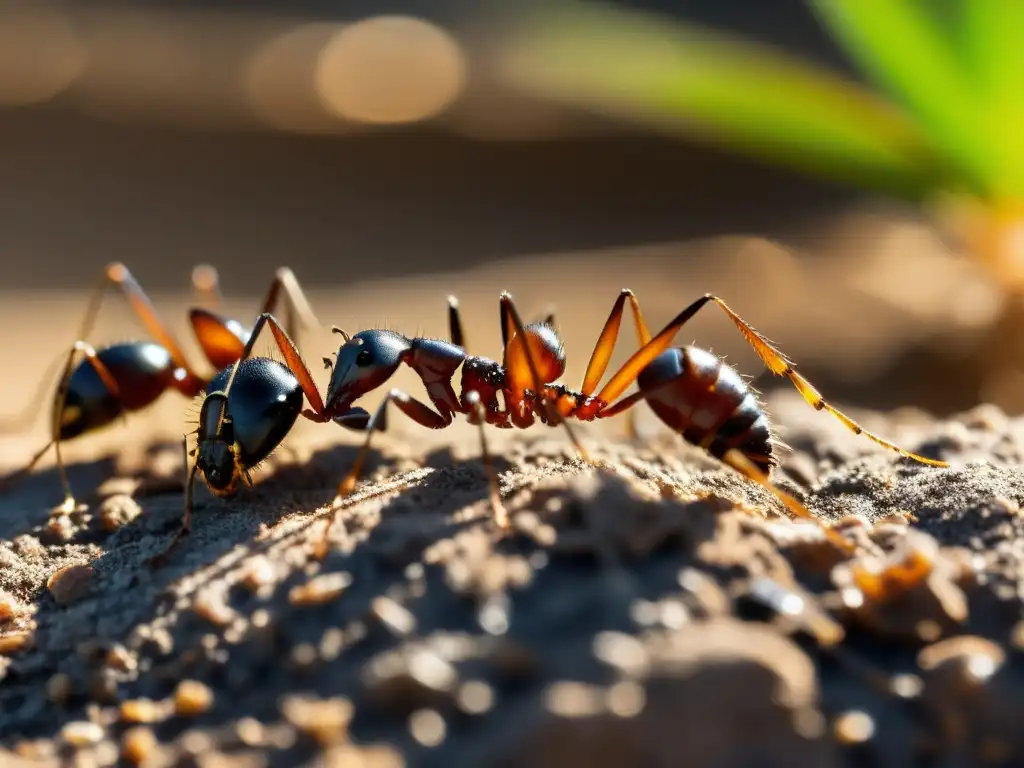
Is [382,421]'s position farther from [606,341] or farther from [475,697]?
[475,697]

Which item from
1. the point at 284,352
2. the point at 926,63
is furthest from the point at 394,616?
the point at 926,63

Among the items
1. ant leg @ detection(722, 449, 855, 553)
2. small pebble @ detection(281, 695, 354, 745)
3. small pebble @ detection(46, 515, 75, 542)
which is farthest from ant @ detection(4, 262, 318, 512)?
small pebble @ detection(281, 695, 354, 745)

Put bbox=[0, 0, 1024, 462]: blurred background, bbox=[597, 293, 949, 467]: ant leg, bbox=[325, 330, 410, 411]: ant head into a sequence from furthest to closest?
bbox=[0, 0, 1024, 462]: blurred background → bbox=[325, 330, 410, 411]: ant head → bbox=[597, 293, 949, 467]: ant leg

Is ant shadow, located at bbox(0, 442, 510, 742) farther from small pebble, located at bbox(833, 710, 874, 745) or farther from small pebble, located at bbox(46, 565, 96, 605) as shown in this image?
small pebble, located at bbox(833, 710, 874, 745)

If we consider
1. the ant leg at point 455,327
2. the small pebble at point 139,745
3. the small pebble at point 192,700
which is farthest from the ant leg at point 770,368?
the small pebble at point 139,745

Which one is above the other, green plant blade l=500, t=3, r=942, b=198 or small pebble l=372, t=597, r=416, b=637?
green plant blade l=500, t=3, r=942, b=198

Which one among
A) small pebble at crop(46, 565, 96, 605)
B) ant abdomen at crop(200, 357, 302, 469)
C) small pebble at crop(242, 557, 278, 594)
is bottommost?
small pebble at crop(242, 557, 278, 594)
